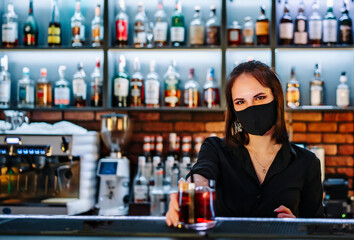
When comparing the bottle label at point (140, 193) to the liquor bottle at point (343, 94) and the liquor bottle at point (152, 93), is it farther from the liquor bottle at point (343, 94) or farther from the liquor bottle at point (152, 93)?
the liquor bottle at point (343, 94)

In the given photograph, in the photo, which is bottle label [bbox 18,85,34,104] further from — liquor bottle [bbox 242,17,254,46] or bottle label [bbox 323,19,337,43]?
bottle label [bbox 323,19,337,43]

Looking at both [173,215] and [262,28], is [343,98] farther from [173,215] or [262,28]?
[173,215]

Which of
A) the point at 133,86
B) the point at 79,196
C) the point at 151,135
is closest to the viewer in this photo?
the point at 79,196

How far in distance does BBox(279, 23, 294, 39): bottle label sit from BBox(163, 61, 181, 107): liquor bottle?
0.73 m

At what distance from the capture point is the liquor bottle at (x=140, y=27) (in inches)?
120

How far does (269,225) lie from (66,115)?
7.75 ft

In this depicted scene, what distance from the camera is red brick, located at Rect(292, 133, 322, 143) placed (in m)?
3.17

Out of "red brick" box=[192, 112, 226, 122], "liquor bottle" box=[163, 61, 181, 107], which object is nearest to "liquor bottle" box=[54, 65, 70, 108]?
"liquor bottle" box=[163, 61, 181, 107]

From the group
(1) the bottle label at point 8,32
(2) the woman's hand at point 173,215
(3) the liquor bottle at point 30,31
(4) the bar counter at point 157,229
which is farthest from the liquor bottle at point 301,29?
(2) the woman's hand at point 173,215

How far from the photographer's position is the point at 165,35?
3061 mm

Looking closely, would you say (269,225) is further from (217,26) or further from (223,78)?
(217,26)

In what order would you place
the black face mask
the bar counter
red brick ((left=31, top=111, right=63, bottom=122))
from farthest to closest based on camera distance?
red brick ((left=31, top=111, right=63, bottom=122)), the black face mask, the bar counter

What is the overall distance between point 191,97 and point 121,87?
46 centimetres

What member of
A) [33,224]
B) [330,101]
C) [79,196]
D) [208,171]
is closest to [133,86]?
[79,196]
